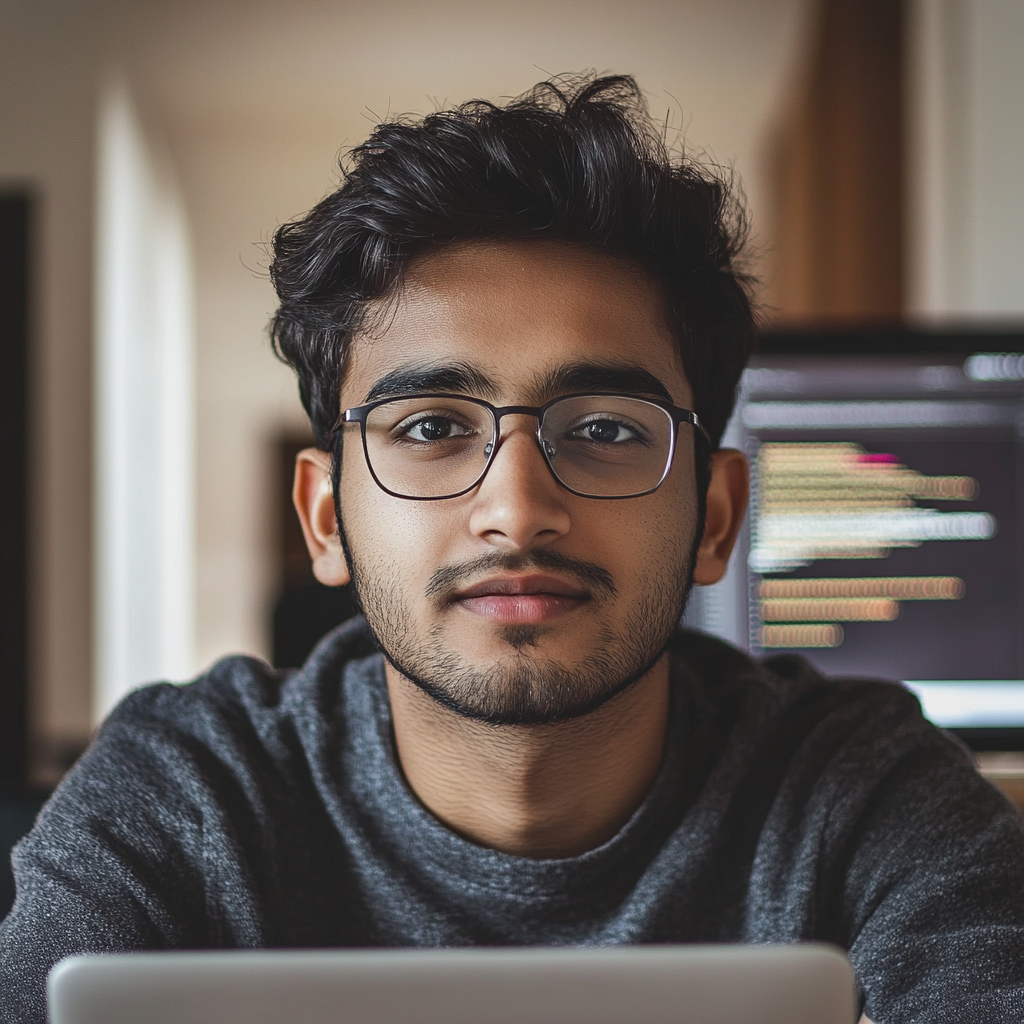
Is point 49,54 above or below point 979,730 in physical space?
above

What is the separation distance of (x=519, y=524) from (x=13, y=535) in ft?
9.87

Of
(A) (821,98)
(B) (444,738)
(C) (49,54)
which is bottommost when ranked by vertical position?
(B) (444,738)

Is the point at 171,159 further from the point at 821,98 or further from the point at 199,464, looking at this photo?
the point at 821,98

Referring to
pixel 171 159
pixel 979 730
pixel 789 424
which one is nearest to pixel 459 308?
pixel 789 424

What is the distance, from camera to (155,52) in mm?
4152

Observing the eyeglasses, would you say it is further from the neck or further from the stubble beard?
the neck

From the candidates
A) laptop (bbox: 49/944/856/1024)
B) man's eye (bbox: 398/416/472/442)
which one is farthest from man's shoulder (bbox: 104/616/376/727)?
laptop (bbox: 49/944/856/1024)

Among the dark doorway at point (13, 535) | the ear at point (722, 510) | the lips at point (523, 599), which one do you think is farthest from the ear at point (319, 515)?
the dark doorway at point (13, 535)

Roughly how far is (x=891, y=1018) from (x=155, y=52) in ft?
14.3

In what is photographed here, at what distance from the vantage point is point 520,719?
857mm

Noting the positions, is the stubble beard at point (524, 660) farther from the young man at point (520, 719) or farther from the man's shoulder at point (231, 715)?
the man's shoulder at point (231, 715)

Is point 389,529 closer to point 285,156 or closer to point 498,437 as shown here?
point 498,437

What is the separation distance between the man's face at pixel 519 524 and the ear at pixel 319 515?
9cm

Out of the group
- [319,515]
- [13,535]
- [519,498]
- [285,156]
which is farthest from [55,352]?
[519,498]
